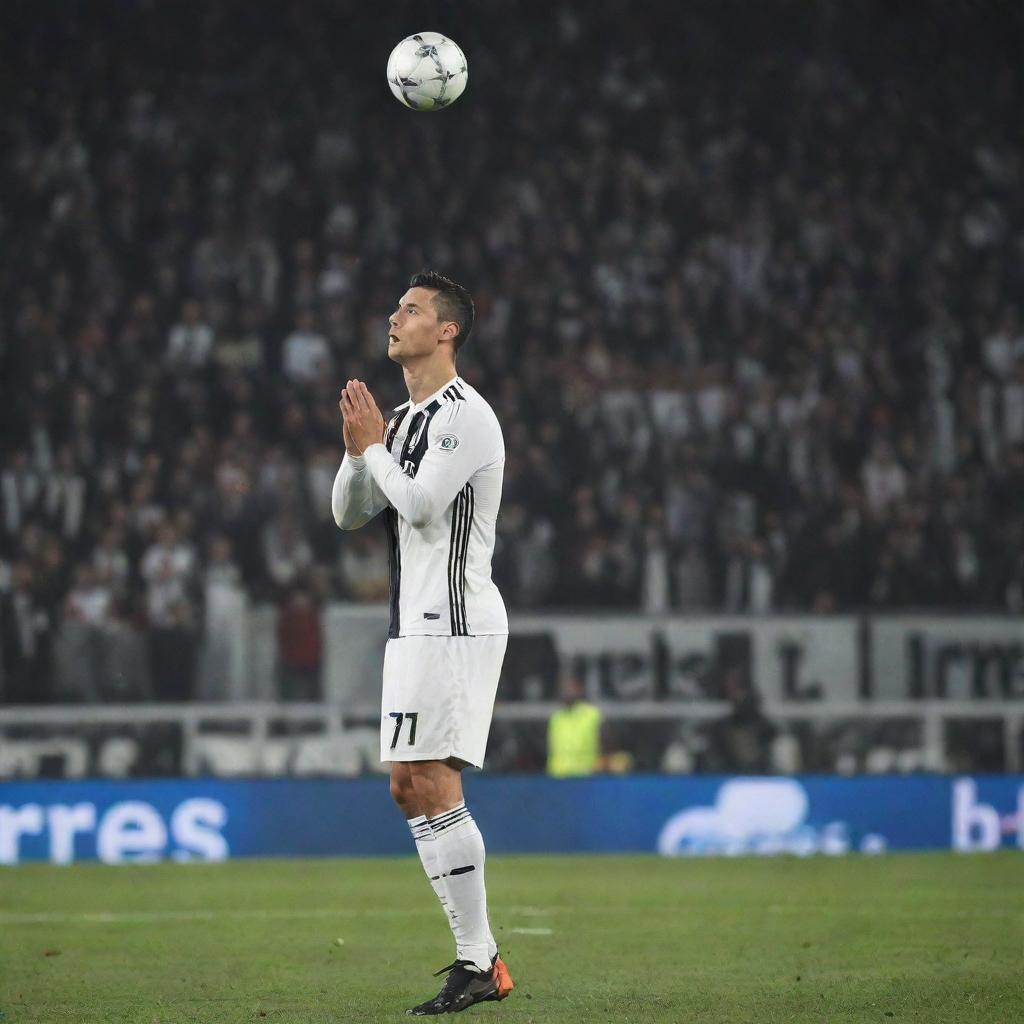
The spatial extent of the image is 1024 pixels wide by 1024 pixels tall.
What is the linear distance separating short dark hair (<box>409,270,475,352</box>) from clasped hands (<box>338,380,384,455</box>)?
1.25 feet

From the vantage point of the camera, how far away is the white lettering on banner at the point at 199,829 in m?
12.5

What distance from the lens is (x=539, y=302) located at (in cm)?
1792

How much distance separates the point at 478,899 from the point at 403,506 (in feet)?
3.72

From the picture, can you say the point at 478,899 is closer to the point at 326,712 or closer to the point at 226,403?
the point at 326,712

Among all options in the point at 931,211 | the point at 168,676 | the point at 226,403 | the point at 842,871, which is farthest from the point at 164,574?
the point at 931,211

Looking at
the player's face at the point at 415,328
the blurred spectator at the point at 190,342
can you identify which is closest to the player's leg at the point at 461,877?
the player's face at the point at 415,328

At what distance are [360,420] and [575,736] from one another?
8.07m

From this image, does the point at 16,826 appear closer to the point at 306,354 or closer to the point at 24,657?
the point at 24,657

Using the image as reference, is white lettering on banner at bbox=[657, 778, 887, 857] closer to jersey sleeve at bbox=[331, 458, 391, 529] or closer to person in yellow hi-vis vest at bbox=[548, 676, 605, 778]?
person in yellow hi-vis vest at bbox=[548, 676, 605, 778]

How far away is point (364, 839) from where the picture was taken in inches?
505

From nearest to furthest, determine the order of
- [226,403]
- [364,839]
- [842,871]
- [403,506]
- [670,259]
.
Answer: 1. [403,506]
2. [842,871]
3. [364,839]
4. [226,403]
5. [670,259]

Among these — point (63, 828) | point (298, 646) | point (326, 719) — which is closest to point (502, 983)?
point (63, 828)

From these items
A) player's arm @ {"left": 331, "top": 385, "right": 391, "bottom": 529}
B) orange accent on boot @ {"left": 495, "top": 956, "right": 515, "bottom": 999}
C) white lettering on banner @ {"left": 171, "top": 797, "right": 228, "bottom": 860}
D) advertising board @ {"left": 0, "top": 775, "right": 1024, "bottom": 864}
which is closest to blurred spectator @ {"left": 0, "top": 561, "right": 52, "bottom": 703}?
white lettering on banner @ {"left": 171, "top": 797, "right": 228, "bottom": 860}

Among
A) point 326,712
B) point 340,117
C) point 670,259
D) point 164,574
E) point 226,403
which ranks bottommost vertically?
point 326,712
